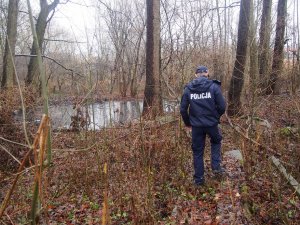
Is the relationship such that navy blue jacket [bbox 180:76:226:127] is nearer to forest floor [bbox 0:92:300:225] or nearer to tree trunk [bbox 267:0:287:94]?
forest floor [bbox 0:92:300:225]

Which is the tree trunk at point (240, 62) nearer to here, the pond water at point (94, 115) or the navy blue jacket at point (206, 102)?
the pond water at point (94, 115)

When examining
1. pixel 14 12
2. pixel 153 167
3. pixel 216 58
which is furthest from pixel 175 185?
pixel 216 58

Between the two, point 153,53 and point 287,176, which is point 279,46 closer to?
point 153,53

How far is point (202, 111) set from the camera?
5.34m

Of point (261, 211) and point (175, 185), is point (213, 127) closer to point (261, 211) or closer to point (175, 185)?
point (175, 185)

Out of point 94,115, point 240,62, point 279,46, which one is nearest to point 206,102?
point 94,115

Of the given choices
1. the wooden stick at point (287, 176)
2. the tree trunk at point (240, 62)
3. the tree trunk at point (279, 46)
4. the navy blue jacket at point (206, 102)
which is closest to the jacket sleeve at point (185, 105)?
the navy blue jacket at point (206, 102)

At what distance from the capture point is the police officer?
5316mm

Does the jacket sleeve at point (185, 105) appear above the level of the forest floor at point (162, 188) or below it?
above

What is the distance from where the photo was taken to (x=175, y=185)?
212 inches

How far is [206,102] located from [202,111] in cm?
17

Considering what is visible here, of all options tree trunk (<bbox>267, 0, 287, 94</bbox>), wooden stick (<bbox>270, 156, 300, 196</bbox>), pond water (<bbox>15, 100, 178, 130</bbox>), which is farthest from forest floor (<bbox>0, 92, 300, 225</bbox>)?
tree trunk (<bbox>267, 0, 287, 94</bbox>)

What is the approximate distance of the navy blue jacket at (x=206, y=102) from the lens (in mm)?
5309

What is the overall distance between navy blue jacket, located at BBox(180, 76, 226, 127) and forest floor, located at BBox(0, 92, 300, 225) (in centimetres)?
80
